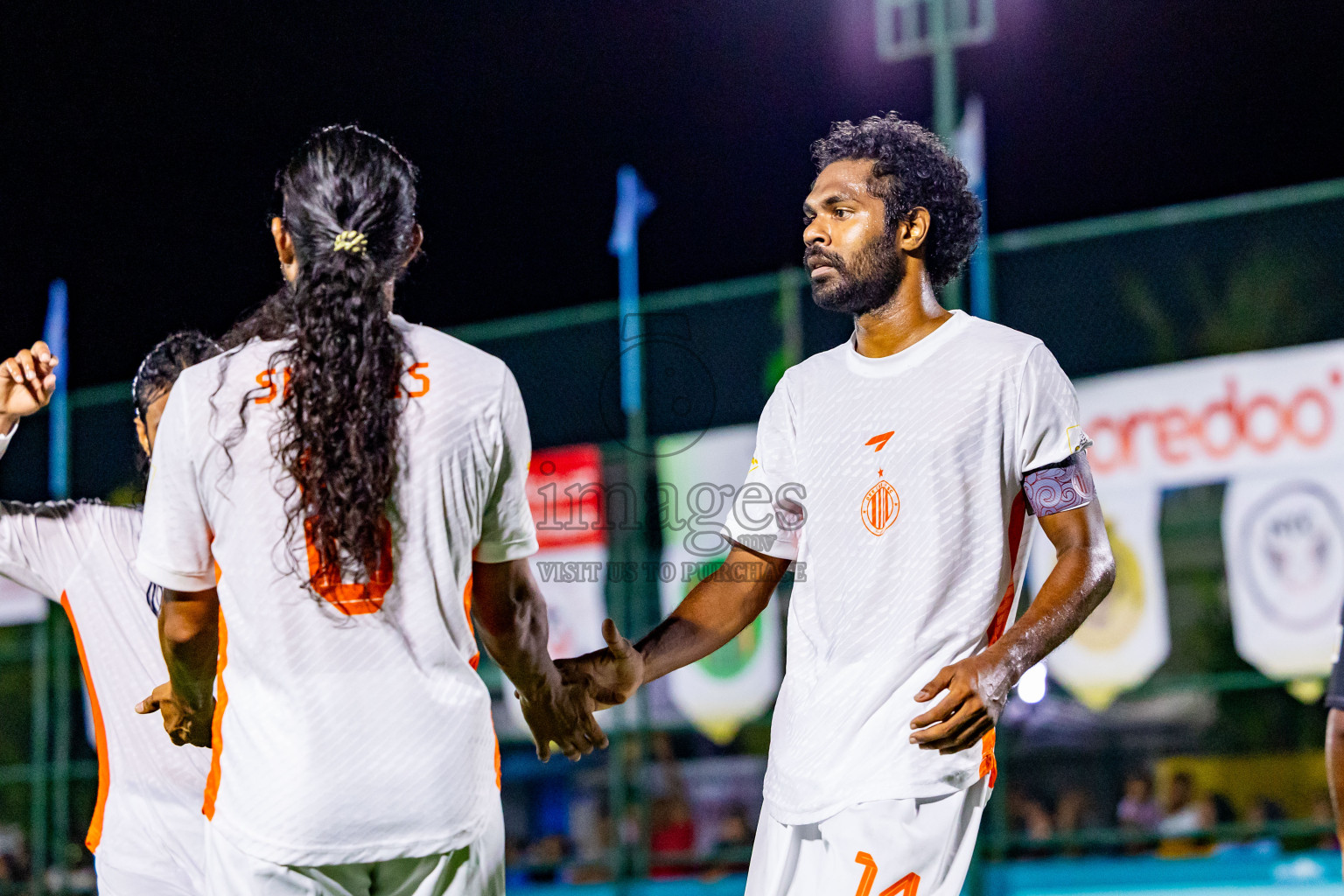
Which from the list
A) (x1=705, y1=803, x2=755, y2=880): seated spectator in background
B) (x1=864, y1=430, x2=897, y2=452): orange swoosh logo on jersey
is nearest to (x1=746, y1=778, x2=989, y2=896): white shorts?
(x1=864, y1=430, x2=897, y2=452): orange swoosh logo on jersey

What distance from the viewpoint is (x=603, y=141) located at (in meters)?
21.3

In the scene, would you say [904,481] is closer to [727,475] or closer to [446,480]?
[446,480]

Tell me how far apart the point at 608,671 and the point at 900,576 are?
0.69 metres

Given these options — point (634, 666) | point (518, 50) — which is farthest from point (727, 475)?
point (518, 50)

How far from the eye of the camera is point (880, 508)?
312 cm

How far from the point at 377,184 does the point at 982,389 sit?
1.36 m

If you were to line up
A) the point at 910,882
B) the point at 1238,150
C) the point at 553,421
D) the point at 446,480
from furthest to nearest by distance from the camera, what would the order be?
the point at 1238,150, the point at 553,421, the point at 910,882, the point at 446,480

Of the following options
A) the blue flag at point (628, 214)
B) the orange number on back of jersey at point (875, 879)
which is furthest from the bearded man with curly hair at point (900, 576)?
the blue flag at point (628, 214)

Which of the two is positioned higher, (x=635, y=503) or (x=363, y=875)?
(x=635, y=503)

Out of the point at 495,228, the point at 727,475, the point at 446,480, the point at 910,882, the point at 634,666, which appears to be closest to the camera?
the point at 446,480

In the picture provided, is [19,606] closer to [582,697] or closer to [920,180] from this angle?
[582,697]

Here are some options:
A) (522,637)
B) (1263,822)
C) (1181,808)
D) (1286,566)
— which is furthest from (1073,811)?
(522,637)

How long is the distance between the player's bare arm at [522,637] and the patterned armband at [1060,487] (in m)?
1.08

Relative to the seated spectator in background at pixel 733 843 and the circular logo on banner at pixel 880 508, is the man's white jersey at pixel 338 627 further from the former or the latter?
the seated spectator in background at pixel 733 843
